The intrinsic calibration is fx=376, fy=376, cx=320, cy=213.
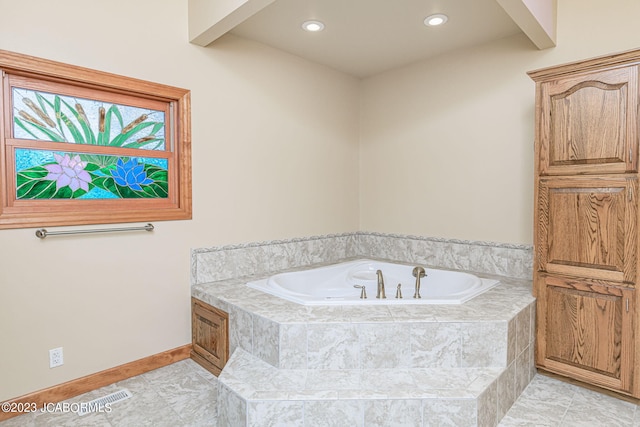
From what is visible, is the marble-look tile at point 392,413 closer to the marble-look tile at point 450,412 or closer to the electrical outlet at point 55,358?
the marble-look tile at point 450,412

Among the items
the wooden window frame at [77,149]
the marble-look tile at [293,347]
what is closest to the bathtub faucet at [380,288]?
the marble-look tile at [293,347]

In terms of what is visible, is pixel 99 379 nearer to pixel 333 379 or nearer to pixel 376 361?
pixel 333 379

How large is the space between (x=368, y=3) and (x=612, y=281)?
88.8 inches

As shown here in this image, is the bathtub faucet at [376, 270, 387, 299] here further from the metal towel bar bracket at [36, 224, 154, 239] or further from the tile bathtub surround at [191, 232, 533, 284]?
the metal towel bar bracket at [36, 224, 154, 239]

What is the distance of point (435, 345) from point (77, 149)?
2.34 m

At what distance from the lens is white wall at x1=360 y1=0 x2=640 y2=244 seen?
2.60 m

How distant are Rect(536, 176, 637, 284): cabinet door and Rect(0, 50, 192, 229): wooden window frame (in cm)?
240

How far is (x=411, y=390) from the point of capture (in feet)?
5.78

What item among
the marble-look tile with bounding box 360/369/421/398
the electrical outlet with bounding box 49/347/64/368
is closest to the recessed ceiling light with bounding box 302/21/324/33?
the marble-look tile with bounding box 360/369/421/398

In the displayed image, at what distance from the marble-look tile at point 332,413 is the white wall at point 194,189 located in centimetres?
139

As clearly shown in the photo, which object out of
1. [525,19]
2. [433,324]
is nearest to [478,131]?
[525,19]

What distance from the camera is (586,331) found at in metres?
2.22

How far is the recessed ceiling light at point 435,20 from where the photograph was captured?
2.65m

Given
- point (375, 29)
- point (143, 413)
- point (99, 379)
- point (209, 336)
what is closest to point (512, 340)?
point (209, 336)
